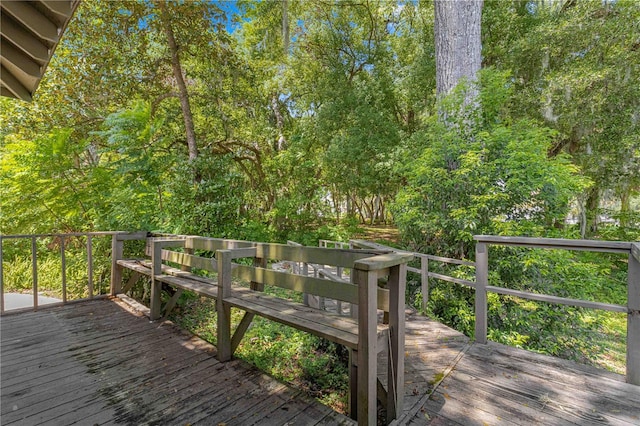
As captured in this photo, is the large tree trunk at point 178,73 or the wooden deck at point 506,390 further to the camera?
the large tree trunk at point 178,73

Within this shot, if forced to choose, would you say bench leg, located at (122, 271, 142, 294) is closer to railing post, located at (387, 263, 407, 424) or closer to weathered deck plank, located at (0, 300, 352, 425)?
weathered deck plank, located at (0, 300, 352, 425)

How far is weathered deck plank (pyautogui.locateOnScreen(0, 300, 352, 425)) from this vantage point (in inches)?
74.9

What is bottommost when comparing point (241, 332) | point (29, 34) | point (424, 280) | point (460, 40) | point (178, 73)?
point (241, 332)

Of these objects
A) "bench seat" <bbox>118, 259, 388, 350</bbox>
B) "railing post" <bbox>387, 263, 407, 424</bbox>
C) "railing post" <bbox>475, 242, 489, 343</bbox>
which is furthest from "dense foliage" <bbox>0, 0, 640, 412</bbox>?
"bench seat" <bbox>118, 259, 388, 350</bbox>

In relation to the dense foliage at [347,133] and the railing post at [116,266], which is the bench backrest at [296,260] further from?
the dense foliage at [347,133]

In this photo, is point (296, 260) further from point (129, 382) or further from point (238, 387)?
point (129, 382)

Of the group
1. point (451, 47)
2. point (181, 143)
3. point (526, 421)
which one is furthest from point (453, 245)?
point (181, 143)

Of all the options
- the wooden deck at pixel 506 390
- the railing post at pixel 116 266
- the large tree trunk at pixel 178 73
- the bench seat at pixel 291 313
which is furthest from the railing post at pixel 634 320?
the large tree trunk at pixel 178 73

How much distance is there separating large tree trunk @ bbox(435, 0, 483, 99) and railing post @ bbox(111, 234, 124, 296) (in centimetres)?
593

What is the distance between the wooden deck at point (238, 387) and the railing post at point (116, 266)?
1359 mm

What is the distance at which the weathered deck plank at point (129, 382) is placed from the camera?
1.90 meters

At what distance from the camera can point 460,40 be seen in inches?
206

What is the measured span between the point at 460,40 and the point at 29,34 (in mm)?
5861

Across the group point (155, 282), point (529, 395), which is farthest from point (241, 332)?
point (529, 395)
